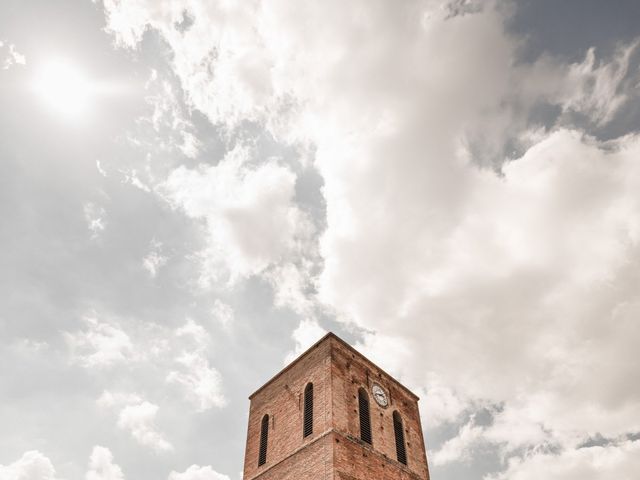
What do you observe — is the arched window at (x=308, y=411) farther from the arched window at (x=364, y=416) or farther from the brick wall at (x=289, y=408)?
the arched window at (x=364, y=416)

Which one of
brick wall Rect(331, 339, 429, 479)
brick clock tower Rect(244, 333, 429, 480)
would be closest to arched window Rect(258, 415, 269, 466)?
brick clock tower Rect(244, 333, 429, 480)

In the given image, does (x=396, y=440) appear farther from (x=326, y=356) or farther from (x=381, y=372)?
(x=326, y=356)

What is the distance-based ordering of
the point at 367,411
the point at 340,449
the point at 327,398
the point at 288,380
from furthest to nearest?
the point at 288,380 → the point at 367,411 → the point at 327,398 → the point at 340,449

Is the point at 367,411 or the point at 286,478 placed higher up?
the point at 367,411

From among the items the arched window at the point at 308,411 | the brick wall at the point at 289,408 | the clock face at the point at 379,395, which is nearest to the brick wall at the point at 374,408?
the clock face at the point at 379,395

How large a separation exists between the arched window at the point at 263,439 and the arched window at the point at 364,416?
4.26 m

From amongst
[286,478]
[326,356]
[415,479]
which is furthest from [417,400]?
[286,478]

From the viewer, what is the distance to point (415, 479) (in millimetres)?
17953

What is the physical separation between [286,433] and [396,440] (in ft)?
15.3

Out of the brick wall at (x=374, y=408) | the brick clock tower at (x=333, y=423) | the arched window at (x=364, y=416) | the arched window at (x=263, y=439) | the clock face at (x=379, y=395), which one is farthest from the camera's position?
the clock face at (x=379, y=395)

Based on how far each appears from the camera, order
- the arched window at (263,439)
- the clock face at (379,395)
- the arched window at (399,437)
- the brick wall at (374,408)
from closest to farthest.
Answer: the brick wall at (374,408) < the arched window at (399,437) < the arched window at (263,439) < the clock face at (379,395)

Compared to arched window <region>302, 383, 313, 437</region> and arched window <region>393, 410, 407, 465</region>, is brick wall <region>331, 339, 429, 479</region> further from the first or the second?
arched window <region>302, 383, 313, 437</region>

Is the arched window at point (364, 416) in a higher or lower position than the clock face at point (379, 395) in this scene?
lower

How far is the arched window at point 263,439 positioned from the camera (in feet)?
60.7
